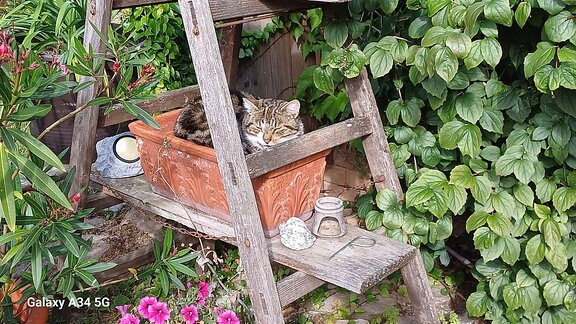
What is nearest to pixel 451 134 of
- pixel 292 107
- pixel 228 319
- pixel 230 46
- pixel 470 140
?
pixel 470 140

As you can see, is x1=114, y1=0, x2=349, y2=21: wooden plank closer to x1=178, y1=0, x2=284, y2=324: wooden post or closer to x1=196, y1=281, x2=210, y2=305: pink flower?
x1=178, y1=0, x2=284, y2=324: wooden post

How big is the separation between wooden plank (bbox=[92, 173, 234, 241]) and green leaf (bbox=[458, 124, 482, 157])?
2.30ft

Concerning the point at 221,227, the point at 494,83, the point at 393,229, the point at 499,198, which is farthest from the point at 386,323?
the point at 494,83

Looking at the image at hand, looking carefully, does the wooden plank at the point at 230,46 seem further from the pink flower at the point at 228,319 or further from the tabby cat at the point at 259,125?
the pink flower at the point at 228,319

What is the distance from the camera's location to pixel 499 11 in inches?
55.2

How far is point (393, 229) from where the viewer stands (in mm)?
1720

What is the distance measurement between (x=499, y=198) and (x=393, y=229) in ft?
1.05

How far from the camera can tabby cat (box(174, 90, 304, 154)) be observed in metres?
1.69

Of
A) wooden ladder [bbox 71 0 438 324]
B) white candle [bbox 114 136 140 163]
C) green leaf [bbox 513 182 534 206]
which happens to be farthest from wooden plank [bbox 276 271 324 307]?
white candle [bbox 114 136 140 163]

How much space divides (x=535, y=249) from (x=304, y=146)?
770mm

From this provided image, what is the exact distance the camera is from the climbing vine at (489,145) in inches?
61.3

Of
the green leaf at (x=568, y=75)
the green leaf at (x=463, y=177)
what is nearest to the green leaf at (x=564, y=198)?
the green leaf at (x=463, y=177)

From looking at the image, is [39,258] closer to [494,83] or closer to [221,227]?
[221,227]

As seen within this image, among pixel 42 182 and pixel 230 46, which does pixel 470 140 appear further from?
pixel 42 182
